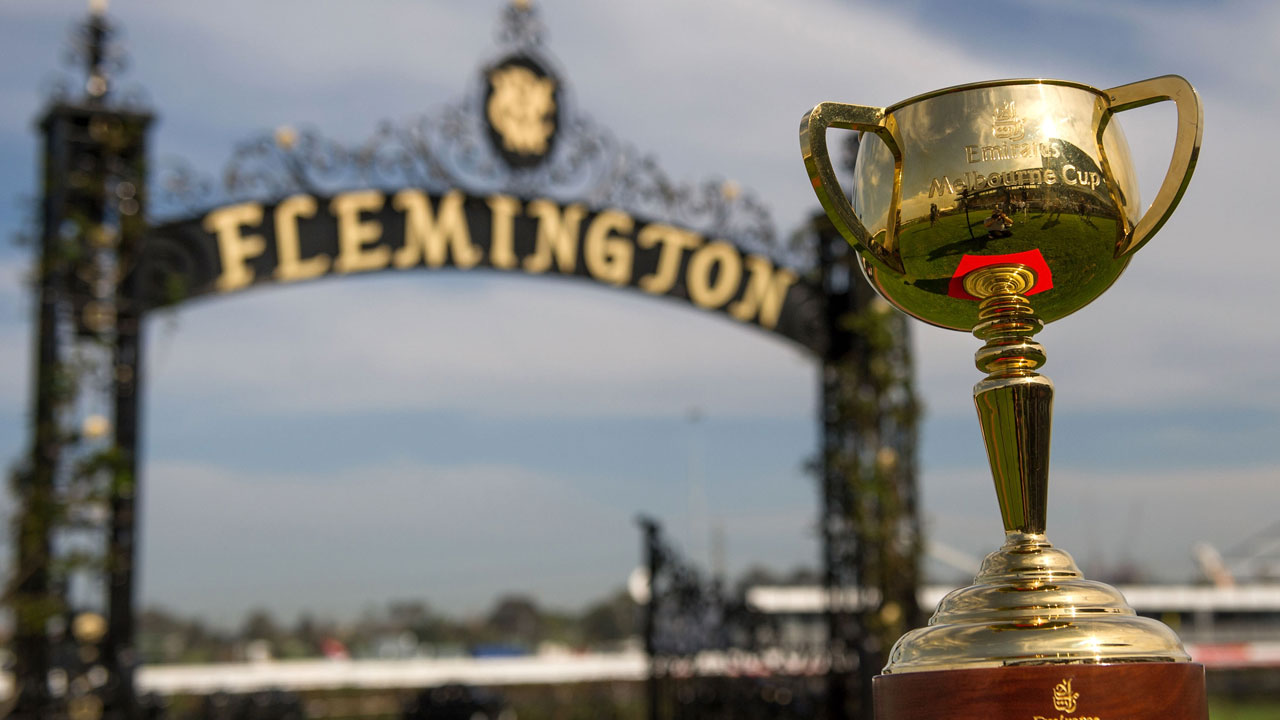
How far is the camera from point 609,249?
785 cm

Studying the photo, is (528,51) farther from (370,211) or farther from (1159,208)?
(1159,208)

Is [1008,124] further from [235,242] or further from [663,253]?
[663,253]

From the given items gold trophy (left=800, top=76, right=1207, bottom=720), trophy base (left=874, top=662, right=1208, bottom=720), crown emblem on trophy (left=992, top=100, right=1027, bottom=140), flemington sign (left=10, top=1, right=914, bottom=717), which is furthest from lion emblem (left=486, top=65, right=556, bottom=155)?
trophy base (left=874, top=662, right=1208, bottom=720)

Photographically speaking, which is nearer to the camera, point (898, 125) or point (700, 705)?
point (898, 125)

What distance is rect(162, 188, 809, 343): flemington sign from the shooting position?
7.05 metres

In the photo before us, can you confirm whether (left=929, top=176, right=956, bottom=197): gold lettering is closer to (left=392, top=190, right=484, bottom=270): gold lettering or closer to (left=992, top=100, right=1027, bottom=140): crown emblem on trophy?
(left=992, top=100, right=1027, bottom=140): crown emblem on trophy

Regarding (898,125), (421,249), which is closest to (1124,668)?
(898,125)

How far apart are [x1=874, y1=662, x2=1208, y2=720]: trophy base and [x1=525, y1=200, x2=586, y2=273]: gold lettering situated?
21.2 feet

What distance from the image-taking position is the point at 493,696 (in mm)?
12078

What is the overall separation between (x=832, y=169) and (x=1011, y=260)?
0.24m

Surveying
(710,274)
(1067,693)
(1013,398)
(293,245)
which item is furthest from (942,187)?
(710,274)

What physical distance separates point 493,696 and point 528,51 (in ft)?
22.5

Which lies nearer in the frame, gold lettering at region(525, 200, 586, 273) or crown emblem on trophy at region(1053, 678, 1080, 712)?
crown emblem on trophy at region(1053, 678, 1080, 712)

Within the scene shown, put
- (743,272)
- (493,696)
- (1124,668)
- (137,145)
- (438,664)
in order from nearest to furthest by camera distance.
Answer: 1. (1124,668)
2. (137,145)
3. (743,272)
4. (493,696)
5. (438,664)
